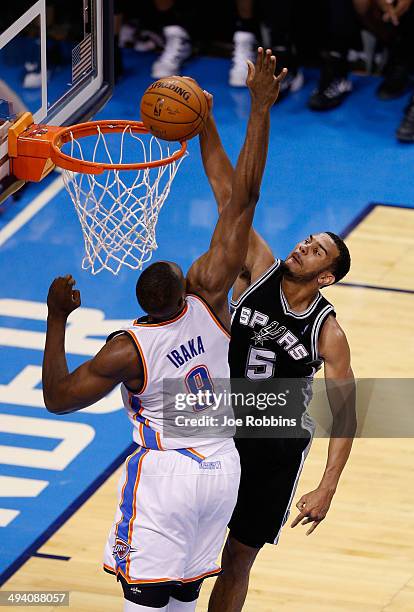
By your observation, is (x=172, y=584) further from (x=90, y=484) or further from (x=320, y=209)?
(x=320, y=209)

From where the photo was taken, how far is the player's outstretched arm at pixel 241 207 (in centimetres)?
512

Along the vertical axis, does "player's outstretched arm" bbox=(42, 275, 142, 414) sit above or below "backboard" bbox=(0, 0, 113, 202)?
below

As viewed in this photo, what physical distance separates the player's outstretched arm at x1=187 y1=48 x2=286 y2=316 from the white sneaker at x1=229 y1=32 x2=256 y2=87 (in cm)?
781

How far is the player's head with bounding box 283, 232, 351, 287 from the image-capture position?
5.75m

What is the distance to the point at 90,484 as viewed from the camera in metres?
7.48

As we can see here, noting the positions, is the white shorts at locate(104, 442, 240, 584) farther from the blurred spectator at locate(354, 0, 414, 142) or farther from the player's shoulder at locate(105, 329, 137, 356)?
the blurred spectator at locate(354, 0, 414, 142)

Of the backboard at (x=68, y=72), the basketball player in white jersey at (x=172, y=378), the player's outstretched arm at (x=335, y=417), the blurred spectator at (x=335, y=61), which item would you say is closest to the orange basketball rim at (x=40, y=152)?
the backboard at (x=68, y=72)

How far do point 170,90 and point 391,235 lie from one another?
498 centimetres

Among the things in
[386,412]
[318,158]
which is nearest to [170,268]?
[386,412]

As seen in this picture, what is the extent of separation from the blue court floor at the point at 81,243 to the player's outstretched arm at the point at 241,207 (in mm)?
2175

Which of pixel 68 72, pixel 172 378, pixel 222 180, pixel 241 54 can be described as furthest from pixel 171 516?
pixel 241 54

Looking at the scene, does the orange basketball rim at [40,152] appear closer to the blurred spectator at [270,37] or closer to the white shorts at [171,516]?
the white shorts at [171,516]

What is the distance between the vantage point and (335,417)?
5.82m

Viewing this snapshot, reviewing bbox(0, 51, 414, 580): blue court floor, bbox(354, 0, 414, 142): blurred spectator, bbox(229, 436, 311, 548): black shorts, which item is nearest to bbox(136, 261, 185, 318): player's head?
bbox(229, 436, 311, 548): black shorts
